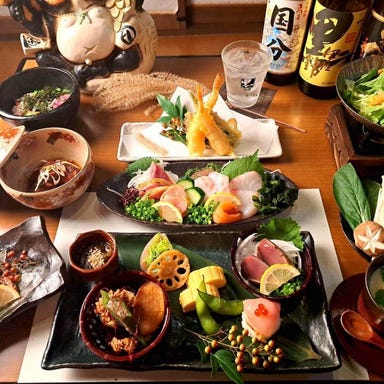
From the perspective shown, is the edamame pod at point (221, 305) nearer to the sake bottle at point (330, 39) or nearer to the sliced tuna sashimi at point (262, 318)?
the sliced tuna sashimi at point (262, 318)

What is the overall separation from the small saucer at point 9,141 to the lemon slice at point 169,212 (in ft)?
1.46

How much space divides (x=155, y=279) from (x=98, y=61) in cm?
91

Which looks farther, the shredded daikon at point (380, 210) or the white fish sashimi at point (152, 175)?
the white fish sashimi at point (152, 175)

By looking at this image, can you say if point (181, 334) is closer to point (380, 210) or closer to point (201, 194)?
point (201, 194)

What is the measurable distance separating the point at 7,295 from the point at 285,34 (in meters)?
1.21

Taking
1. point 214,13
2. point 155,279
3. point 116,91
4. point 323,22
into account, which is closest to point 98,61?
point 116,91

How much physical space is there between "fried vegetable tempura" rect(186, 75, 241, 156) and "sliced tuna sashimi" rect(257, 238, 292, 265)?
40 centimetres

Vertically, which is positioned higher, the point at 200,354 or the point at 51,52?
the point at 51,52

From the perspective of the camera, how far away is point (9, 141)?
116 centimetres

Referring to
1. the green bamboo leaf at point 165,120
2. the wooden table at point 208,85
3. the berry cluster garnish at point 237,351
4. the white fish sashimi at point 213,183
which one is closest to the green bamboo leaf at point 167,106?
the green bamboo leaf at point 165,120

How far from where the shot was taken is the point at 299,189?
1.25m

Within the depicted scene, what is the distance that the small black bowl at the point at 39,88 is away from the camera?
1289 mm

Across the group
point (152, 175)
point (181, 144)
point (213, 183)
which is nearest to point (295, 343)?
point (213, 183)

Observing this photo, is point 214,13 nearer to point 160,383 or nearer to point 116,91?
point 116,91
